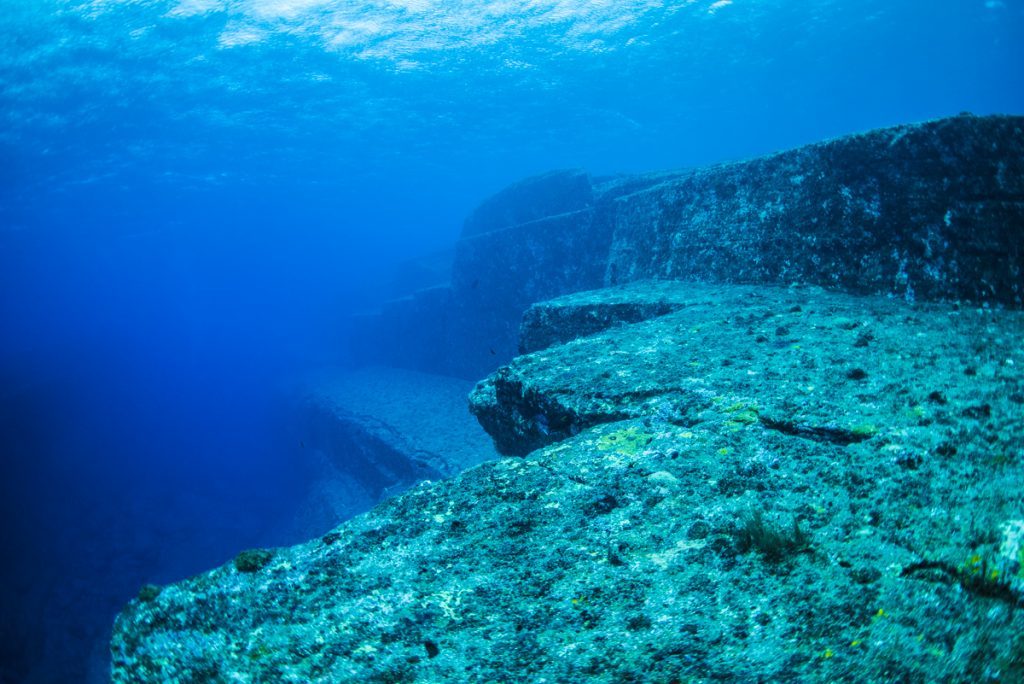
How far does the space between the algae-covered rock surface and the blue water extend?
17338 millimetres

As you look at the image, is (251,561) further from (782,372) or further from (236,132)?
(236,132)

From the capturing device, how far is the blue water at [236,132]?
15836 millimetres

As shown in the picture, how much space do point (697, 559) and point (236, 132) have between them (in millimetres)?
30092

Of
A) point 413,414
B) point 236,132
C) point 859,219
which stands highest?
point 236,132

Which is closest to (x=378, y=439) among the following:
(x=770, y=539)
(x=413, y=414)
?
(x=413, y=414)

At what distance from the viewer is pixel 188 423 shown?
48188mm

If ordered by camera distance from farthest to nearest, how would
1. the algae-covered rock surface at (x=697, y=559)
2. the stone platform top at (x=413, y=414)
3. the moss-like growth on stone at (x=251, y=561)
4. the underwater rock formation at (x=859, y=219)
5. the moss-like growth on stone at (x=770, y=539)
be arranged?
the stone platform top at (x=413, y=414) < the underwater rock formation at (x=859, y=219) < the moss-like growth on stone at (x=251, y=561) < the moss-like growth on stone at (x=770, y=539) < the algae-covered rock surface at (x=697, y=559)

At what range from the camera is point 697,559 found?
1.36 m

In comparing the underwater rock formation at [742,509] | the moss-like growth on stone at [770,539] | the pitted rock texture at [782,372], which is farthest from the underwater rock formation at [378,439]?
the moss-like growth on stone at [770,539]

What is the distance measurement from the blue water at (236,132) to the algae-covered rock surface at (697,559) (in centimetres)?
1734

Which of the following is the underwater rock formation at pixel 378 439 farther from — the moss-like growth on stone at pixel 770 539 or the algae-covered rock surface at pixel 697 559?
the moss-like growth on stone at pixel 770 539

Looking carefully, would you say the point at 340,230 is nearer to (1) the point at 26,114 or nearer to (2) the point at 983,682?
(1) the point at 26,114

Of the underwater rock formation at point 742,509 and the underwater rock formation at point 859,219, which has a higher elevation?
the underwater rock formation at point 859,219

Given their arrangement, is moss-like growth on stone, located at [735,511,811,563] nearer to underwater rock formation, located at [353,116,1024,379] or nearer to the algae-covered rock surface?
the algae-covered rock surface
